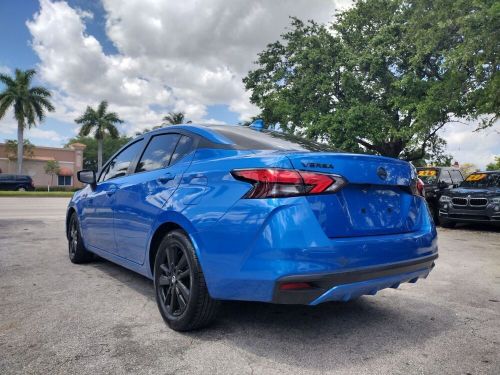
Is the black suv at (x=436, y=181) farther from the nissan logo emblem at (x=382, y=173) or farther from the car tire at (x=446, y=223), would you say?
the nissan logo emblem at (x=382, y=173)

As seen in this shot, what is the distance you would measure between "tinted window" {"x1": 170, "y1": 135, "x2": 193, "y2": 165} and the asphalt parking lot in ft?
4.28

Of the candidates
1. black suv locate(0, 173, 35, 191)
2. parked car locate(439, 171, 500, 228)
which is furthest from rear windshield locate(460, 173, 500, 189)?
black suv locate(0, 173, 35, 191)

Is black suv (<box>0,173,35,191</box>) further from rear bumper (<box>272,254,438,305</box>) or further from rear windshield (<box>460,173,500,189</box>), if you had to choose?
rear bumper (<box>272,254,438,305</box>)

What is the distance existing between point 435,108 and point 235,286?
55.6 ft

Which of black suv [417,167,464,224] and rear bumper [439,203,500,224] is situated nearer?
rear bumper [439,203,500,224]

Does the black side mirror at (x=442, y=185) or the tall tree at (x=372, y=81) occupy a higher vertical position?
the tall tree at (x=372, y=81)

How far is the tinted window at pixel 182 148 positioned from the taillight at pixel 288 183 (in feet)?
3.34

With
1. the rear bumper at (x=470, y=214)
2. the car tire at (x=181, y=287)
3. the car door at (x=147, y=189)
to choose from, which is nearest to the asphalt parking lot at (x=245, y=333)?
the car tire at (x=181, y=287)

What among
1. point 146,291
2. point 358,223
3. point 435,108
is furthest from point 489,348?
point 435,108

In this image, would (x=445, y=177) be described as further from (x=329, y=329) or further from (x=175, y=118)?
(x=175, y=118)

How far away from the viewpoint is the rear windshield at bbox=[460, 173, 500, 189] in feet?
36.3

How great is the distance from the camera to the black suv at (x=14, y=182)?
3556cm

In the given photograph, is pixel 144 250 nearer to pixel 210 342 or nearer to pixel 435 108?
pixel 210 342

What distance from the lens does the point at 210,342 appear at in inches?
115
